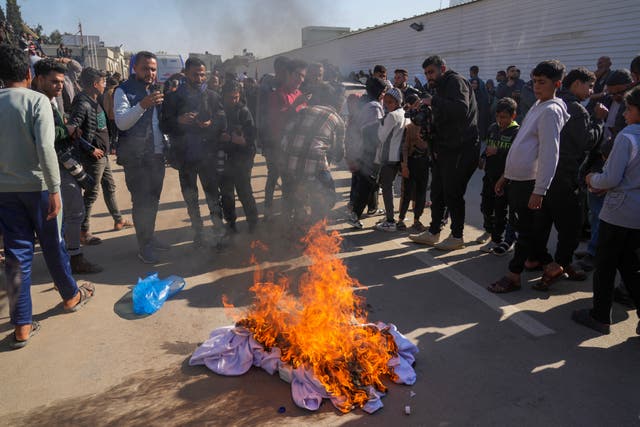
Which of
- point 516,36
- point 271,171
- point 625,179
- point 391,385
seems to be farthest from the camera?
point 516,36

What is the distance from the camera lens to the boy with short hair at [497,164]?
4914 millimetres

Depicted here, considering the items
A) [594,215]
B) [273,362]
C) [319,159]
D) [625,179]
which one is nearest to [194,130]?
[319,159]

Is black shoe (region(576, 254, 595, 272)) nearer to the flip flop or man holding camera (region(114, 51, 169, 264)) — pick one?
man holding camera (region(114, 51, 169, 264))

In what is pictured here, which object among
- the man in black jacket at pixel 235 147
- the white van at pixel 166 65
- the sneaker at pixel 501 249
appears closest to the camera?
the sneaker at pixel 501 249

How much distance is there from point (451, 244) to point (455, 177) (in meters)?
0.87

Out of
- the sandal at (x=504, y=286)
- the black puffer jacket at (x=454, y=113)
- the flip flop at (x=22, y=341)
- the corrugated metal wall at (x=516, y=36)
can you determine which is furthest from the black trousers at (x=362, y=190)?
the corrugated metal wall at (x=516, y=36)

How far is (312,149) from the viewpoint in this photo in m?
5.12

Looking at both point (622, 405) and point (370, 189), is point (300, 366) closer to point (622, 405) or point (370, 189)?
point (622, 405)

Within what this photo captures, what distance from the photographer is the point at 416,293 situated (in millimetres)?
4223

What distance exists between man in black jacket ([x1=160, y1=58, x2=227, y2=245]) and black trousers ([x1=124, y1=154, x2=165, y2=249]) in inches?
11.4

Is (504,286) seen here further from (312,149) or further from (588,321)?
(312,149)

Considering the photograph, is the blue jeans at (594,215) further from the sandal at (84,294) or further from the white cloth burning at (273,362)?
the sandal at (84,294)

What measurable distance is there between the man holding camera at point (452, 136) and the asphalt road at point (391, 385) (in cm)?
80

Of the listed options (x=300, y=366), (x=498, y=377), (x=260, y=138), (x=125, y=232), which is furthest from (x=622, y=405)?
(x=125, y=232)
